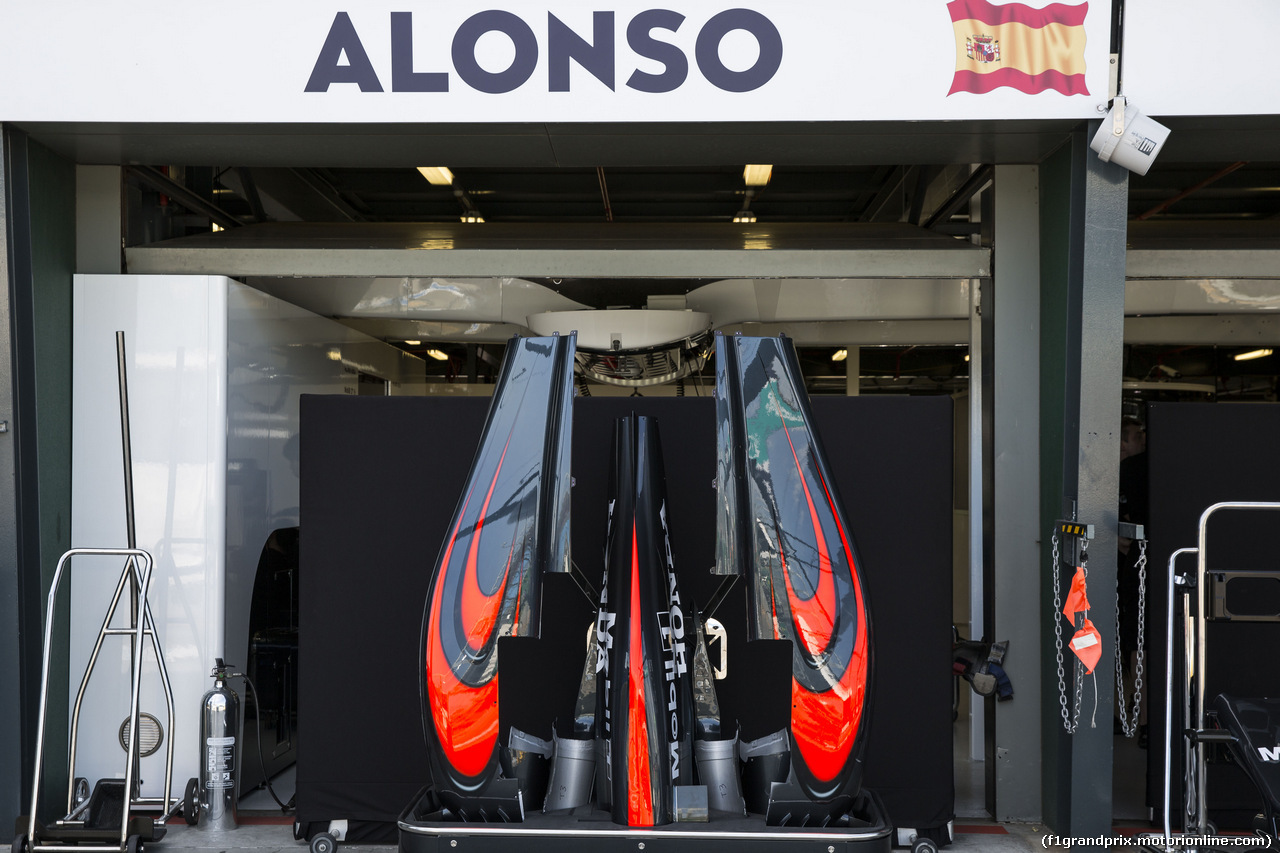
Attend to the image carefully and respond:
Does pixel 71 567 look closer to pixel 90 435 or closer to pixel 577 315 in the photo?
pixel 90 435

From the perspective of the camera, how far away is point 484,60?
3.18 metres

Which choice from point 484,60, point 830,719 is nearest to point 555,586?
point 830,719

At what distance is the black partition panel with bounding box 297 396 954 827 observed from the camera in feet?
10.8

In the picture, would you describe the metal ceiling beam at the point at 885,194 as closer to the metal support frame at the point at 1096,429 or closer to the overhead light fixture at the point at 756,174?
the overhead light fixture at the point at 756,174

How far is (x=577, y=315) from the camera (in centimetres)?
450

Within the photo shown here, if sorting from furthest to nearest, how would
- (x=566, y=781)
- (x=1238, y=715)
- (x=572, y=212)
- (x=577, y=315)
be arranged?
(x=572, y=212) < (x=577, y=315) < (x=1238, y=715) < (x=566, y=781)

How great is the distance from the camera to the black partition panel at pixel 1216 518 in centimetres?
338

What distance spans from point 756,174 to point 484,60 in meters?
3.08

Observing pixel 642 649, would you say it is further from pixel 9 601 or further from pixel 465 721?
pixel 9 601

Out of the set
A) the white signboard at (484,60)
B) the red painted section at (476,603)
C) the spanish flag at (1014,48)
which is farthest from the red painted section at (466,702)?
the spanish flag at (1014,48)

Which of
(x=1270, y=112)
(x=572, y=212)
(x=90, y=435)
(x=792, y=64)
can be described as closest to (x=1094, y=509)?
(x=1270, y=112)

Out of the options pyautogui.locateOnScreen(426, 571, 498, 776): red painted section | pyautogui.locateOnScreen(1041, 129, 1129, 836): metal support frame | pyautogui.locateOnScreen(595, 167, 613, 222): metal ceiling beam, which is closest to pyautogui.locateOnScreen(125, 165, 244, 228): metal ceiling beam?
pyautogui.locateOnScreen(595, 167, 613, 222): metal ceiling beam

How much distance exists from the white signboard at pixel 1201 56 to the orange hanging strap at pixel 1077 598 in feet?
5.13

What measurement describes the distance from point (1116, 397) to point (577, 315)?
2.40 m
